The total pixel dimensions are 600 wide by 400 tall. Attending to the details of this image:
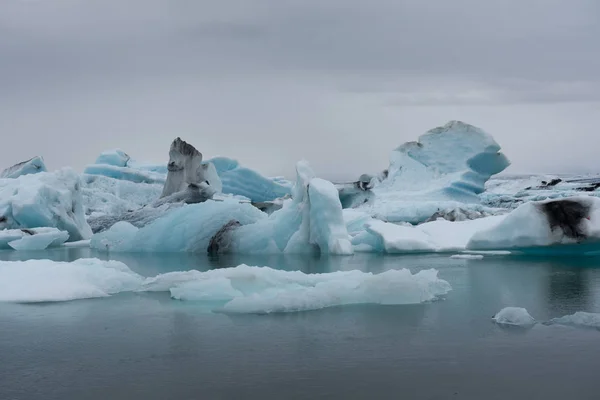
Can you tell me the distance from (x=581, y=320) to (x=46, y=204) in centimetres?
1501

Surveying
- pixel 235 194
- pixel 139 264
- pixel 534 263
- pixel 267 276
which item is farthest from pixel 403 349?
pixel 235 194

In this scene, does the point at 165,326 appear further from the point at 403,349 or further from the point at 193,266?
the point at 193,266

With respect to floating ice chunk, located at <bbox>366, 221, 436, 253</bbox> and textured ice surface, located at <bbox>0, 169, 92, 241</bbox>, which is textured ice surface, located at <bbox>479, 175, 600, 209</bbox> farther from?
textured ice surface, located at <bbox>0, 169, 92, 241</bbox>

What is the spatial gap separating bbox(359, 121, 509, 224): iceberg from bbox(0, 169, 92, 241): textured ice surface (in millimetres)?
8324

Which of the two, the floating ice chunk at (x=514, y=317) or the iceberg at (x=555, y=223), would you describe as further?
the iceberg at (x=555, y=223)

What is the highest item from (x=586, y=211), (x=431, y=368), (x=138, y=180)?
(x=138, y=180)

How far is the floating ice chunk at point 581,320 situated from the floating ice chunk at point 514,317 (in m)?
0.19

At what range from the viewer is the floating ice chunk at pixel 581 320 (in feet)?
18.7

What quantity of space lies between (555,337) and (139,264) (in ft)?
26.9

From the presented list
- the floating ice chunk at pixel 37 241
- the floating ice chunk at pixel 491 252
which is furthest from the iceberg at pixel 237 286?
the floating ice chunk at pixel 37 241

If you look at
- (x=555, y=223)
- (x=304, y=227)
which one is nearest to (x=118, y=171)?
(x=304, y=227)

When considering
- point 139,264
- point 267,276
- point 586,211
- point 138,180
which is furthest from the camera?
point 138,180

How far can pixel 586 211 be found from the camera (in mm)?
10922

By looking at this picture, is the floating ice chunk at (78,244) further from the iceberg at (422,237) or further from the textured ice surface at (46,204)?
the iceberg at (422,237)
